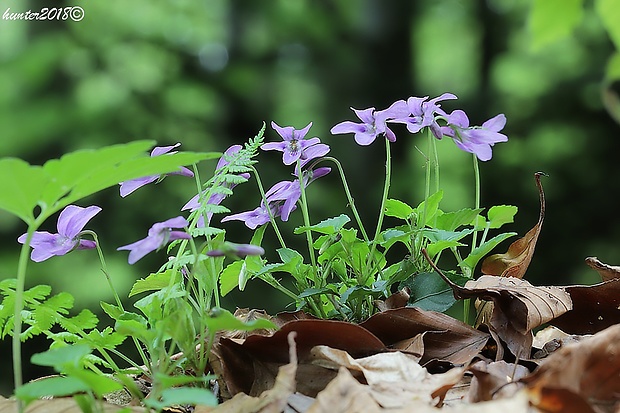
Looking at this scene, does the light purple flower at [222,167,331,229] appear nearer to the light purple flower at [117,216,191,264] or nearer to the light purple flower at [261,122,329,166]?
the light purple flower at [261,122,329,166]

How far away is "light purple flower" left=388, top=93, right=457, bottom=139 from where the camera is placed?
84 centimetres

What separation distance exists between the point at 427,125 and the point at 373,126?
8 cm

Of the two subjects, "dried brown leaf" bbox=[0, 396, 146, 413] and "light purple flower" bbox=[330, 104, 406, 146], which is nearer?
"dried brown leaf" bbox=[0, 396, 146, 413]

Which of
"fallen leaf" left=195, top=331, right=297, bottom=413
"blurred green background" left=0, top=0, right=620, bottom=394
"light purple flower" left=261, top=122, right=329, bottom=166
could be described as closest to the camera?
"fallen leaf" left=195, top=331, right=297, bottom=413

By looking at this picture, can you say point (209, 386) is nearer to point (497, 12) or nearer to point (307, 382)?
point (307, 382)

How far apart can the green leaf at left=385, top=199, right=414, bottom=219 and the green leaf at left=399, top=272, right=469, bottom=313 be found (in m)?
0.08

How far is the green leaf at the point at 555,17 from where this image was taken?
0.44 meters

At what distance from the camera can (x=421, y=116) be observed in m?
0.86

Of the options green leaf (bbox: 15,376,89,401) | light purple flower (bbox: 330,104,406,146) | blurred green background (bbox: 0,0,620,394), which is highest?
light purple flower (bbox: 330,104,406,146)

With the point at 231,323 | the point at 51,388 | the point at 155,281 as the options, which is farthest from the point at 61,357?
the point at 155,281

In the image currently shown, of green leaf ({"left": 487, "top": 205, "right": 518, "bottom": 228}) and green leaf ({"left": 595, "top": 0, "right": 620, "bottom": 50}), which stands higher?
green leaf ({"left": 595, "top": 0, "right": 620, "bottom": 50})

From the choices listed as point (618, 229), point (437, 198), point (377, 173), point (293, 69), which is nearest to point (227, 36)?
point (293, 69)
